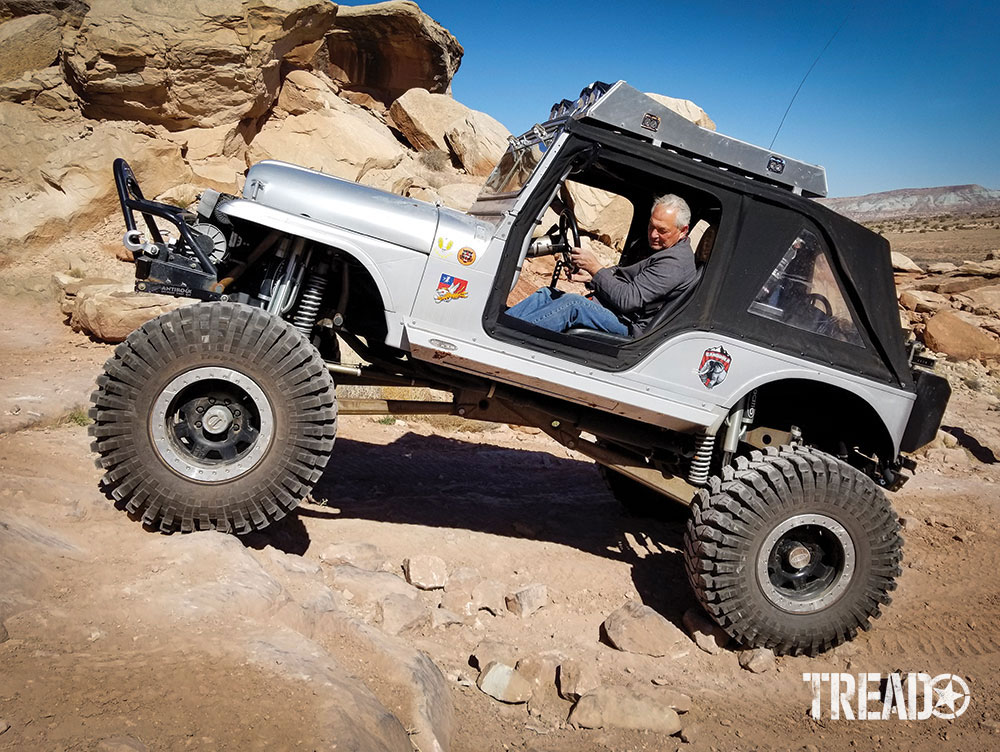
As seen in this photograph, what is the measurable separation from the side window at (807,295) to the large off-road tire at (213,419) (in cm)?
248

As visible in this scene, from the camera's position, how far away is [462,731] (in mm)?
3092

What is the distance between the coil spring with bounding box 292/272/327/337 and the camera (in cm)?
401

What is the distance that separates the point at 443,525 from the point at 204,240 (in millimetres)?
2471

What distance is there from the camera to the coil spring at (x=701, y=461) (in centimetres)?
444

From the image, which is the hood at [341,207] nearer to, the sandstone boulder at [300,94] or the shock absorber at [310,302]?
the shock absorber at [310,302]

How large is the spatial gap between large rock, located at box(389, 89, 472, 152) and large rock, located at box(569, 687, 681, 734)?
15.9 meters

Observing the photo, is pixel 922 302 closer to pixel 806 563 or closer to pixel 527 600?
pixel 806 563

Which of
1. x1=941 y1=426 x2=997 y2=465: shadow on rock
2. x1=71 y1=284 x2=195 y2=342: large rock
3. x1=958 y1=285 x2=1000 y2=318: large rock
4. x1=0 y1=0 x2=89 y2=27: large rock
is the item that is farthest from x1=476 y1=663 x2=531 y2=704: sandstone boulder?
x1=958 y1=285 x2=1000 y2=318: large rock

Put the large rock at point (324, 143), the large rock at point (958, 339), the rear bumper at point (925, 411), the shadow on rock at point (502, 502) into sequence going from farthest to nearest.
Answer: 1. the large rock at point (324, 143)
2. the large rock at point (958, 339)
3. the shadow on rock at point (502, 502)
4. the rear bumper at point (925, 411)

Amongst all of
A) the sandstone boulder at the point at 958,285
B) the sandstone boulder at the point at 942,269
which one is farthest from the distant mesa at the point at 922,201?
the sandstone boulder at the point at 958,285

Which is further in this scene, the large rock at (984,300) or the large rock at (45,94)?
the large rock at (984,300)

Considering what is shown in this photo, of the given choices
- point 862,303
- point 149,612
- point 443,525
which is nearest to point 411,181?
point 443,525

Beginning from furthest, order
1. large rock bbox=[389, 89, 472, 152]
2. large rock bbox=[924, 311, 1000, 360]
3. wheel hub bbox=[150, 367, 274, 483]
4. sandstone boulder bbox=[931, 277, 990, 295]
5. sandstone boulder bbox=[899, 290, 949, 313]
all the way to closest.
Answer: large rock bbox=[389, 89, 472, 152] < sandstone boulder bbox=[931, 277, 990, 295] < sandstone boulder bbox=[899, 290, 949, 313] < large rock bbox=[924, 311, 1000, 360] < wheel hub bbox=[150, 367, 274, 483]
